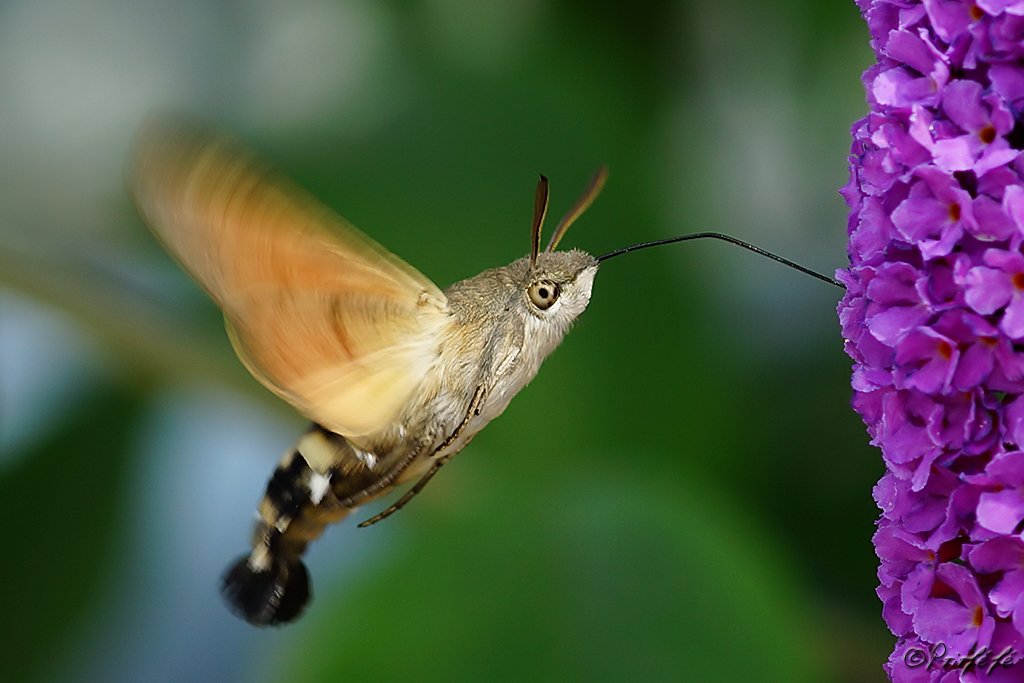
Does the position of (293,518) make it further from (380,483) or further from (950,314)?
(950,314)

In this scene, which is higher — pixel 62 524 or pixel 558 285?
pixel 558 285

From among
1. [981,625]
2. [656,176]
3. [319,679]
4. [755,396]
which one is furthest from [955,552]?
[656,176]

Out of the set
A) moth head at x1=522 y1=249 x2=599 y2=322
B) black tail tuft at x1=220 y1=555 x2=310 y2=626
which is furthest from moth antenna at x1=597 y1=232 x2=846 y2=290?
black tail tuft at x1=220 y1=555 x2=310 y2=626

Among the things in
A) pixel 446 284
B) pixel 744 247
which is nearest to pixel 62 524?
pixel 446 284

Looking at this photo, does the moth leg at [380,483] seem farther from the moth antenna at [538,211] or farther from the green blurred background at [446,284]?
the green blurred background at [446,284]

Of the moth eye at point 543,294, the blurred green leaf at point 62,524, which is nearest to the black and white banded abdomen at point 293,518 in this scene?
the moth eye at point 543,294

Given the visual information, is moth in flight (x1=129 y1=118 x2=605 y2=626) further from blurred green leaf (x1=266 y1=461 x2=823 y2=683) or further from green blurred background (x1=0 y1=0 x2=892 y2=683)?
green blurred background (x1=0 y1=0 x2=892 y2=683)
